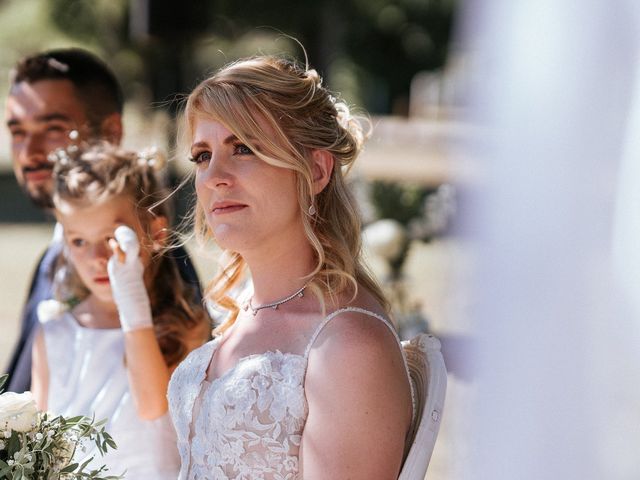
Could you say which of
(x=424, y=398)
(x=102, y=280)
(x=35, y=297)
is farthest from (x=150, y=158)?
(x=424, y=398)

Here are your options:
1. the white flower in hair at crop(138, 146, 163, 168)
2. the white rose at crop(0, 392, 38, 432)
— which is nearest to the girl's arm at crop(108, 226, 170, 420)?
the white flower in hair at crop(138, 146, 163, 168)

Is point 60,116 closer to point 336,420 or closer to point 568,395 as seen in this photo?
point 336,420

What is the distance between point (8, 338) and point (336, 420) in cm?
715

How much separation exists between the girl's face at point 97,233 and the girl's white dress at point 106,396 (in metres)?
0.18

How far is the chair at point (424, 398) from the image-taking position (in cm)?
193

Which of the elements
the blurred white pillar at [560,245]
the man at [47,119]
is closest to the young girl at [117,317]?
the man at [47,119]

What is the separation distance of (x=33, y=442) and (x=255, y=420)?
485 mm

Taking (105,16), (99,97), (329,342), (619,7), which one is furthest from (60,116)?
(105,16)

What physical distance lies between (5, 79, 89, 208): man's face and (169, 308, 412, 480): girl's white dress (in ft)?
4.96

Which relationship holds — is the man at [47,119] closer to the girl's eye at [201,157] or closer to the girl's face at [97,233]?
the girl's face at [97,233]

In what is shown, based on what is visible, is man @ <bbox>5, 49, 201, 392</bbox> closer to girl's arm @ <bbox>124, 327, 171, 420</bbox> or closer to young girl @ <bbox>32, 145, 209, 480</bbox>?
young girl @ <bbox>32, 145, 209, 480</bbox>

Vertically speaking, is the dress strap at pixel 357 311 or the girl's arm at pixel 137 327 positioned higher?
the dress strap at pixel 357 311

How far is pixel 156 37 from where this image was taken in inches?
321

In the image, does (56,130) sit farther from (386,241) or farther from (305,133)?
(386,241)
